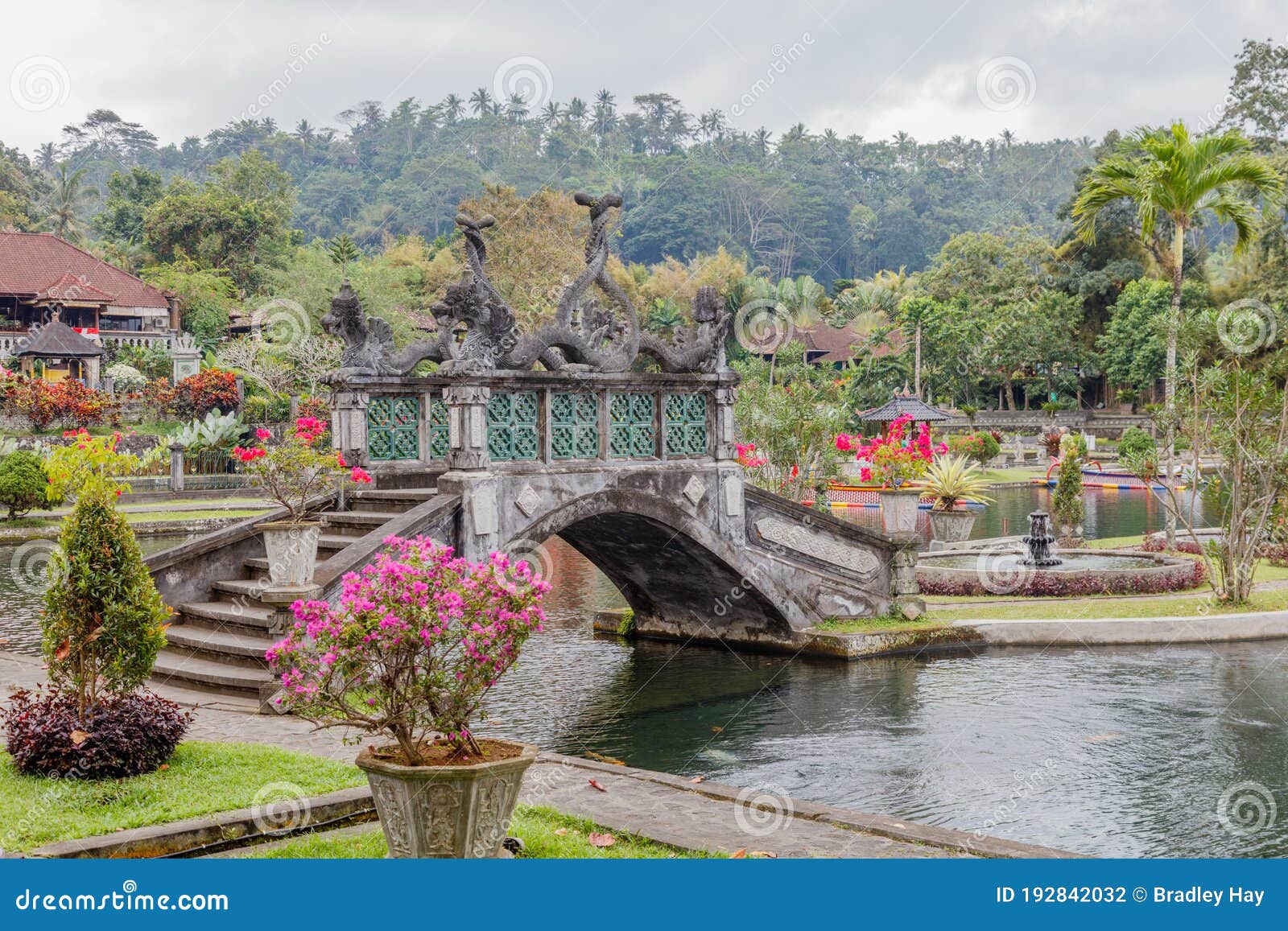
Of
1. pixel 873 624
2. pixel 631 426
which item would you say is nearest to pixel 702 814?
pixel 631 426

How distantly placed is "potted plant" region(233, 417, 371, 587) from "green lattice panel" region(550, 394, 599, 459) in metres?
2.20

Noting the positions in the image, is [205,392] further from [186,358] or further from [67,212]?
[67,212]

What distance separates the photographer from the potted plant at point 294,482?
12066mm

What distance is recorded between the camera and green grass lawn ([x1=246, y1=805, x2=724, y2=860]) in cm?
727

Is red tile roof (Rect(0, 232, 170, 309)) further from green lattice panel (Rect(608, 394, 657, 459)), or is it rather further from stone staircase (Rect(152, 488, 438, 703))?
green lattice panel (Rect(608, 394, 657, 459))

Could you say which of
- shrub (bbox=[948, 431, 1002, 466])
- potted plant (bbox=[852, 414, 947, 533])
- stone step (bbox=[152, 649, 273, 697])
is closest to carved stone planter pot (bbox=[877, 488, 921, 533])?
potted plant (bbox=[852, 414, 947, 533])

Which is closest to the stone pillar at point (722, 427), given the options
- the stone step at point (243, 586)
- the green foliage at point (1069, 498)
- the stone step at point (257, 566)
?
the stone step at point (257, 566)

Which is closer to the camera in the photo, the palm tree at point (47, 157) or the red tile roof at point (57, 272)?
the red tile roof at point (57, 272)

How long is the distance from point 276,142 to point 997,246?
3038 inches

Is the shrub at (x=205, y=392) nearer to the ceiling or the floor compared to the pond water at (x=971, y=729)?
nearer to the ceiling

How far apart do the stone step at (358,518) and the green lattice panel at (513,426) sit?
135 centimetres

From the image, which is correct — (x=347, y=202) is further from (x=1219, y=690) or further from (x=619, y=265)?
(x=1219, y=690)

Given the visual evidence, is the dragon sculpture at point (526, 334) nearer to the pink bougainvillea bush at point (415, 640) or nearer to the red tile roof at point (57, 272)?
the pink bougainvillea bush at point (415, 640)

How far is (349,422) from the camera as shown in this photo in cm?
1538
